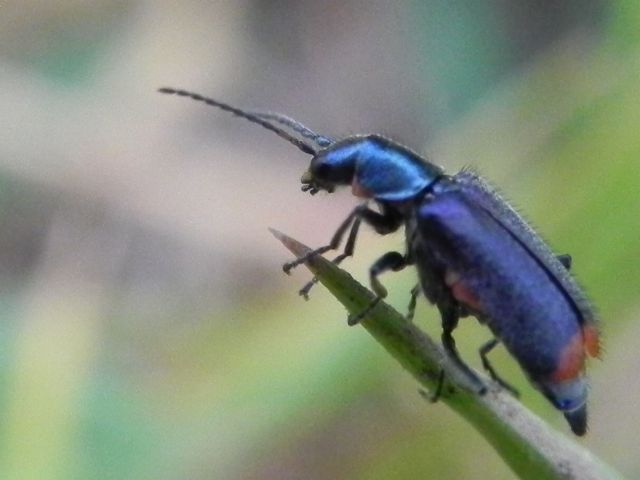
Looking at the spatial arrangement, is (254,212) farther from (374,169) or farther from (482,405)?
(482,405)

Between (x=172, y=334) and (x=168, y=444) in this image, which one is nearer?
(x=168, y=444)

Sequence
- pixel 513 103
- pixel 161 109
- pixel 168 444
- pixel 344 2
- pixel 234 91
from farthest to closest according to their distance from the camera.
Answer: pixel 344 2
pixel 234 91
pixel 161 109
pixel 513 103
pixel 168 444

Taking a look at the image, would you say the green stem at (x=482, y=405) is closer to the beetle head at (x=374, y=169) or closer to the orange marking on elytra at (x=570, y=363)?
the orange marking on elytra at (x=570, y=363)

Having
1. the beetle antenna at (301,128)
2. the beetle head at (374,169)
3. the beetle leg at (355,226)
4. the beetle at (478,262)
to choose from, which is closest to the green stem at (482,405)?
the beetle at (478,262)

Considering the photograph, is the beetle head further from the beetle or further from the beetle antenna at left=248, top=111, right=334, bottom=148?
the beetle antenna at left=248, top=111, right=334, bottom=148

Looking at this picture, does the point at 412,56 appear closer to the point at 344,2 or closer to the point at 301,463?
the point at 344,2

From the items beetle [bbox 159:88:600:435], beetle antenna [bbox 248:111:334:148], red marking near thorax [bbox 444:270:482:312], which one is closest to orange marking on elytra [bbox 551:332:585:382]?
beetle [bbox 159:88:600:435]

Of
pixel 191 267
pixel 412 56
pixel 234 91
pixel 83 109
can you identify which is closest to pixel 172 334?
pixel 191 267
